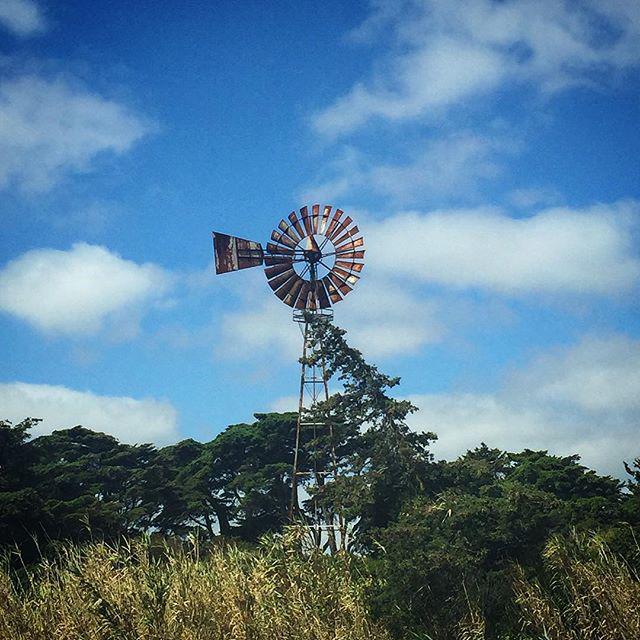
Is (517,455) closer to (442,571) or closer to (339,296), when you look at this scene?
(339,296)

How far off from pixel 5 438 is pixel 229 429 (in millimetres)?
16460

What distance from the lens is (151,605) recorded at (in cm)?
995

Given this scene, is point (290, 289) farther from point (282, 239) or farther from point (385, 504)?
point (385, 504)

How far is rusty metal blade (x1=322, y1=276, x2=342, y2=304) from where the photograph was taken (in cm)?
2778

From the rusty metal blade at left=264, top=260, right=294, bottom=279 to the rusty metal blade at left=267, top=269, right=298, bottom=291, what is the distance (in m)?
0.14

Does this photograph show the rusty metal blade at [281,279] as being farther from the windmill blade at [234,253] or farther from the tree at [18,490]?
the tree at [18,490]

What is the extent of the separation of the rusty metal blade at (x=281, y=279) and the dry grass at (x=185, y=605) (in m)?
17.7

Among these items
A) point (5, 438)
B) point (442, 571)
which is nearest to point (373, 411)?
point (442, 571)

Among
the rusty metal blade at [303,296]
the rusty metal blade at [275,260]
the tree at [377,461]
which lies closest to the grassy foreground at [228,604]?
the tree at [377,461]

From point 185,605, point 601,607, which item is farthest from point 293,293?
point 601,607

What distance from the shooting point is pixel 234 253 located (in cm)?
2742

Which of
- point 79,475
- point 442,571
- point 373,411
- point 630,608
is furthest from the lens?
point 79,475

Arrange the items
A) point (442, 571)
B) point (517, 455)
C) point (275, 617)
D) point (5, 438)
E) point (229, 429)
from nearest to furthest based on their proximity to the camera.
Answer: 1. point (275, 617)
2. point (442, 571)
3. point (5, 438)
4. point (517, 455)
5. point (229, 429)

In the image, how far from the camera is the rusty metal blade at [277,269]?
2795 centimetres
